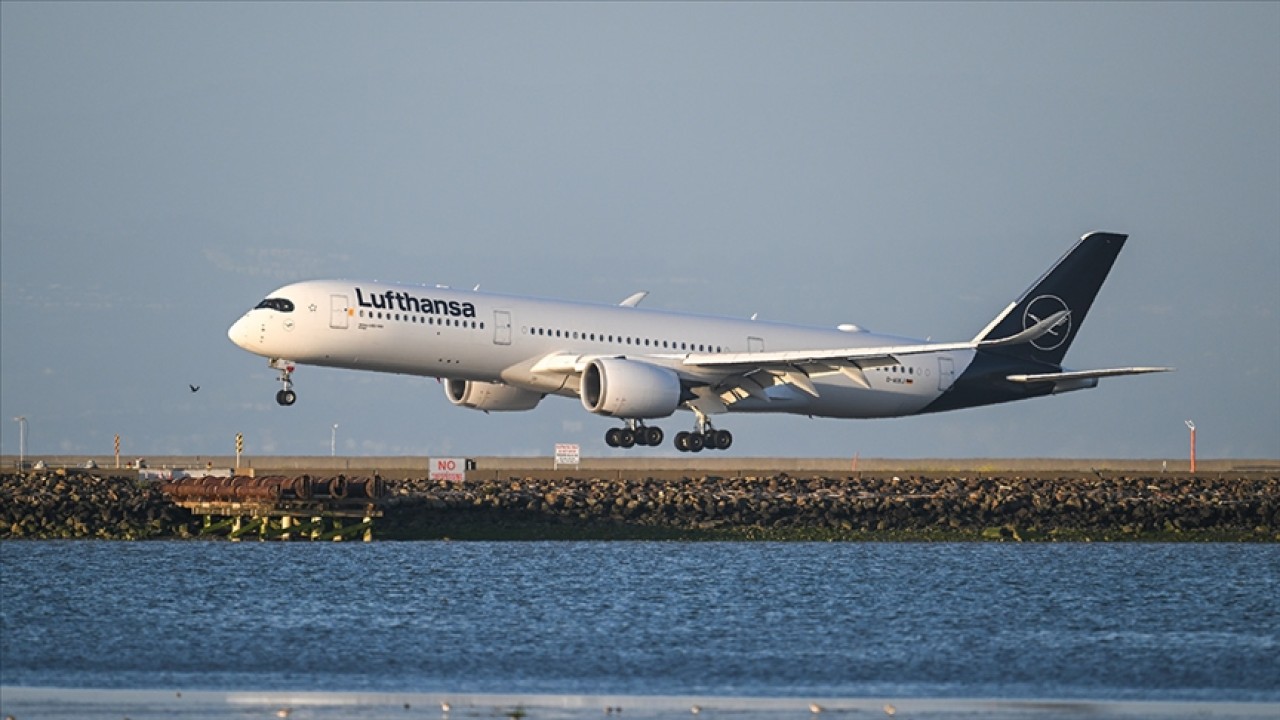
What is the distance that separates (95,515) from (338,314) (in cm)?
973

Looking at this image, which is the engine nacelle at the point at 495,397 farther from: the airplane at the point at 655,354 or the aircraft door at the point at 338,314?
the aircraft door at the point at 338,314

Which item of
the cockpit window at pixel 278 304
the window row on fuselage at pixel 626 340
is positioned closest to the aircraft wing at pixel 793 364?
the window row on fuselage at pixel 626 340

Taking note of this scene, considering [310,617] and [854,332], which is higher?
[854,332]

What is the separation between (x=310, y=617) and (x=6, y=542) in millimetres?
13777

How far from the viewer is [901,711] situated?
64.5ft

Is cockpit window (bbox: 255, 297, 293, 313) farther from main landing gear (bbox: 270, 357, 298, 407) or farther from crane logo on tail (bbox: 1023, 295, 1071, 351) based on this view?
crane logo on tail (bbox: 1023, 295, 1071, 351)

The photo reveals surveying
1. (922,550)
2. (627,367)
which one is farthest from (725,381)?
(922,550)

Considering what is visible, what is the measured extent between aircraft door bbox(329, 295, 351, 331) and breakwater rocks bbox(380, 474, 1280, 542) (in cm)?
457

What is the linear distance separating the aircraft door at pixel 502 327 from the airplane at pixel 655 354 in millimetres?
37

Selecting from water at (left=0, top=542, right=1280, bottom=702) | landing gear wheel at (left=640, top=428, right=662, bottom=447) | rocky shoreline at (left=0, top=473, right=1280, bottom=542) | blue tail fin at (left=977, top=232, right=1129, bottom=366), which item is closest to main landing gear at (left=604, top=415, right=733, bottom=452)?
landing gear wheel at (left=640, top=428, right=662, bottom=447)

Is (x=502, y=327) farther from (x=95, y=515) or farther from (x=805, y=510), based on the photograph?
(x=95, y=515)

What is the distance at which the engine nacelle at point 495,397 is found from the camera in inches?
2181

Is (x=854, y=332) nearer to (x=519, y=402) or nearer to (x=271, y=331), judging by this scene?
(x=519, y=402)

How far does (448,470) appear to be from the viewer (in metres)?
47.1
